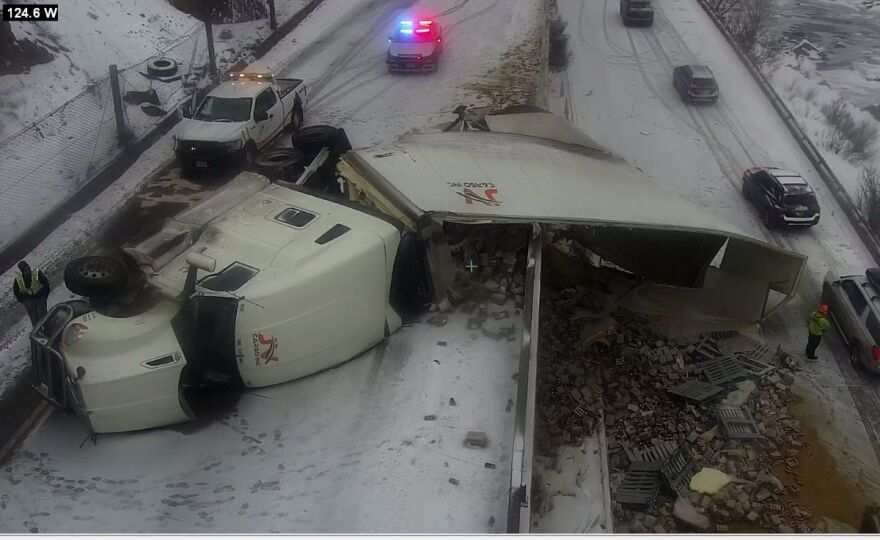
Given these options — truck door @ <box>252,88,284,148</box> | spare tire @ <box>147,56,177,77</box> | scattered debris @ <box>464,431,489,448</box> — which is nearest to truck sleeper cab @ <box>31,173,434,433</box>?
scattered debris @ <box>464,431,489,448</box>

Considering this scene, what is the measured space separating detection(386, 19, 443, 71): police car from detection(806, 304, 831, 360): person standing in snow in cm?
1582

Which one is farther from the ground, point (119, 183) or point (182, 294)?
point (182, 294)

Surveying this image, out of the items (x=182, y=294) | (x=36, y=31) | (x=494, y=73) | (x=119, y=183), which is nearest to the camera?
(x=182, y=294)

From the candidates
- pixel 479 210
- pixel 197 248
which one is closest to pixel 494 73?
pixel 479 210

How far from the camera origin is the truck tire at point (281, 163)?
1435 centimetres

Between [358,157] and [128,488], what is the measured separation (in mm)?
6347

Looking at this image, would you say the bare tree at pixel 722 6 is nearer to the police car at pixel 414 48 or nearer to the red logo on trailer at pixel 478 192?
the police car at pixel 414 48

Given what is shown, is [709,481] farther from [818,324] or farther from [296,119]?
[296,119]

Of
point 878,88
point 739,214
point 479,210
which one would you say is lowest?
point 878,88

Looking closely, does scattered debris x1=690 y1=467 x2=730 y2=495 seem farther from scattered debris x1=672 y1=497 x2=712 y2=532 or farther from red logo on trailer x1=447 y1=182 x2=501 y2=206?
red logo on trailer x1=447 y1=182 x2=501 y2=206

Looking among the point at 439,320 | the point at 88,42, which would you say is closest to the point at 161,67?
the point at 88,42

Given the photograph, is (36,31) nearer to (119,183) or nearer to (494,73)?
(119,183)

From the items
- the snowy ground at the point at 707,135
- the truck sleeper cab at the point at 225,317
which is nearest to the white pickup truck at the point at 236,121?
the truck sleeper cab at the point at 225,317

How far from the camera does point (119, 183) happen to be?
1680cm
